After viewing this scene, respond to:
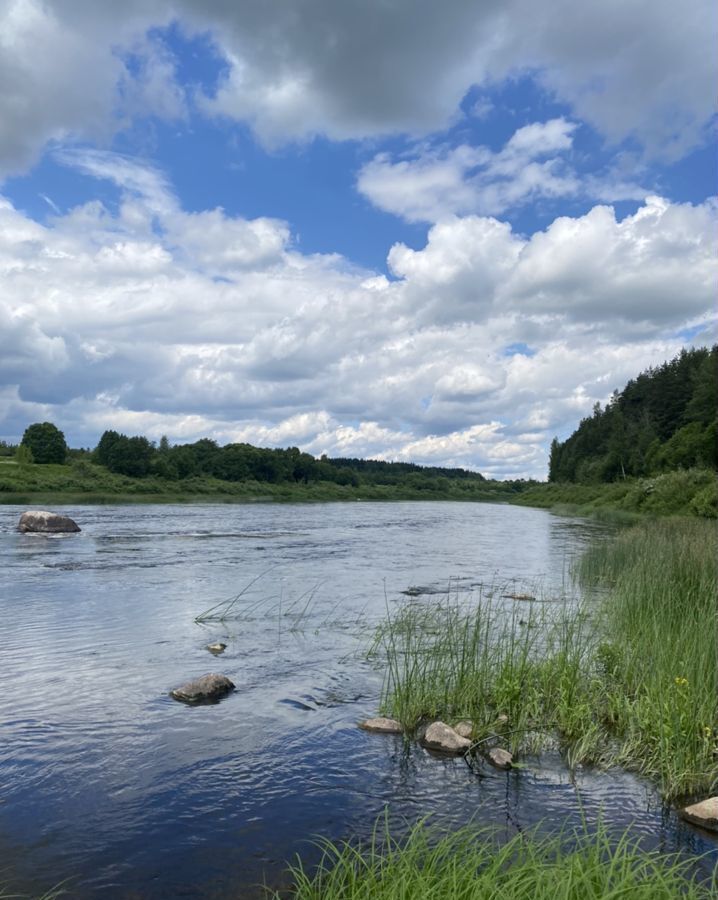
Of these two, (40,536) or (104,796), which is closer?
(104,796)

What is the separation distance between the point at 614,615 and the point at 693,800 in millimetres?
6125

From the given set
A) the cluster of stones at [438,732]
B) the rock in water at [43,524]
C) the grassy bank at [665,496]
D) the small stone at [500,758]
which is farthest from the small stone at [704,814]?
the rock in water at [43,524]

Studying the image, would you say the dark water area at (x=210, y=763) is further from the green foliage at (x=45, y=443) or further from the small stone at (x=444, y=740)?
the green foliage at (x=45, y=443)

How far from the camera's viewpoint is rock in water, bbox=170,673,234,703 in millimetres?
11938

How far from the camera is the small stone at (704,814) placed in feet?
25.0

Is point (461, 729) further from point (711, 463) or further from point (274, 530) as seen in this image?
point (711, 463)

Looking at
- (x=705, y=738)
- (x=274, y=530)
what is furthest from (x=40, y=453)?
(x=705, y=738)

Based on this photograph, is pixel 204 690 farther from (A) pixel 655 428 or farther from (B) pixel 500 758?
(A) pixel 655 428

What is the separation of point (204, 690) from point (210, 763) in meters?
2.81

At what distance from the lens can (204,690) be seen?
12102 millimetres

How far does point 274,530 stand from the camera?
168 ft

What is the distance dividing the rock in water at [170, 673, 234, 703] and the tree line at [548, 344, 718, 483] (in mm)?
57895

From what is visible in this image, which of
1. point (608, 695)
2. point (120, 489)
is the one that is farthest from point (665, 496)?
point (120, 489)

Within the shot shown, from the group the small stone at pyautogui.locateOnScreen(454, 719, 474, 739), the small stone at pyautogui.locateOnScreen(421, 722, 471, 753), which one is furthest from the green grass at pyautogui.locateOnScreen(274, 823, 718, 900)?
the small stone at pyautogui.locateOnScreen(454, 719, 474, 739)
